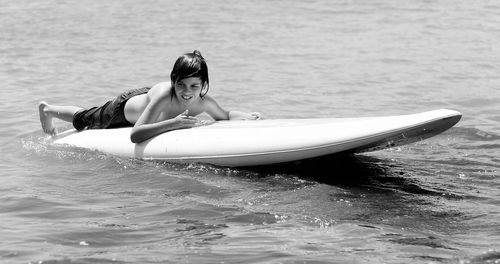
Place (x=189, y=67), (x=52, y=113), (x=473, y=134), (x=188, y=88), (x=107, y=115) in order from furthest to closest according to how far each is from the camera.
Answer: (x=473, y=134), (x=52, y=113), (x=107, y=115), (x=188, y=88), (x=189, y=67)

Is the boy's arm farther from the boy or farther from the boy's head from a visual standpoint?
the boy's head

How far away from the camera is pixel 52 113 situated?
6973 millimetres

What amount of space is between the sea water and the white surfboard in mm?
100

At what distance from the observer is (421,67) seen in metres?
11.0

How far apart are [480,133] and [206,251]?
3776 mm

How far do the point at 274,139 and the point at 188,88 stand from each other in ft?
2.37

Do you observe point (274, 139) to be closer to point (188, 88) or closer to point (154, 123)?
point (188, 88)

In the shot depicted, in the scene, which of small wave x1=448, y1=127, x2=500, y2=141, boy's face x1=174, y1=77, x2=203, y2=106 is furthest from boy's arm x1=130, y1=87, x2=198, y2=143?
small wave x1=448, y1=127, x2=500, y2=141

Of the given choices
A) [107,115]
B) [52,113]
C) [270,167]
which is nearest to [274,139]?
[270,167]

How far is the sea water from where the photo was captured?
4.29m

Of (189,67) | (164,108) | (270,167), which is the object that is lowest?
(270,167)

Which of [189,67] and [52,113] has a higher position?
[189,67]

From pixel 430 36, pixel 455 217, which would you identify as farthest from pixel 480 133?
pixel 430 36

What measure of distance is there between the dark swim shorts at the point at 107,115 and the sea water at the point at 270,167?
31 centimetres
